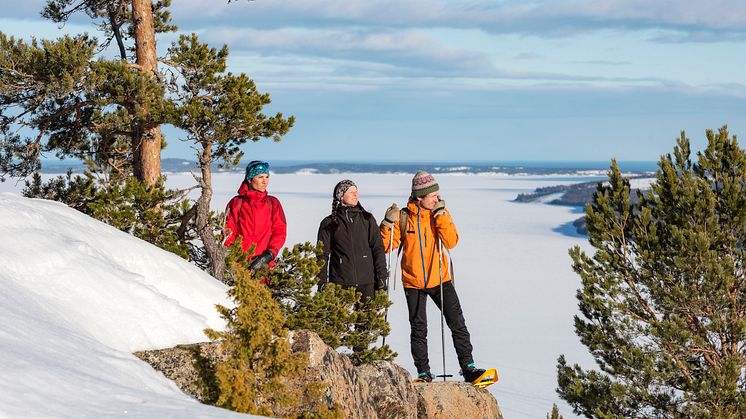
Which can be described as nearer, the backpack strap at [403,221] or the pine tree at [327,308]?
the backpack strap at [403,221]

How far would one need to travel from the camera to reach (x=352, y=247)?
7.53m

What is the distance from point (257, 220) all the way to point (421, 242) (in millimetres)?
1630

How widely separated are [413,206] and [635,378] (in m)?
7.85

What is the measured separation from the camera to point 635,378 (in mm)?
13719

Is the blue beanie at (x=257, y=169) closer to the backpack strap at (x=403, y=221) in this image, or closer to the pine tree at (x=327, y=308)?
the pine tree at (x=327, y=308)

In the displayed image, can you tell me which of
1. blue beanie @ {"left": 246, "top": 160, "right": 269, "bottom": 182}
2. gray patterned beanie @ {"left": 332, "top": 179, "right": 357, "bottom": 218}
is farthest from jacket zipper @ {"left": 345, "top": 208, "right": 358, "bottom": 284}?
blue beanie @ {"left": 246, "top": 160, "right": 269, "bottom": 182}

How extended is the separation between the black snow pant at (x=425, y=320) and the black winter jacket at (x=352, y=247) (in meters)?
0.42

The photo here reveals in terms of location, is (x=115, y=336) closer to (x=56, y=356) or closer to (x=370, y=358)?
(x=56, y=356)

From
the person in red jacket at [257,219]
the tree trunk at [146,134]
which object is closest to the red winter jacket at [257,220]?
the person in red jacket at [257,219]

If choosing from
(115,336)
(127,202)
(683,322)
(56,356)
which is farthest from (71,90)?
(683,322)

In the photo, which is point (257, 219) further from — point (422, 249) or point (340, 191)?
point (422, 249)

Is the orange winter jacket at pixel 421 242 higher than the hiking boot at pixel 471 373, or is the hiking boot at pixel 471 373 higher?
the orange winter jacket at pixel 421 242

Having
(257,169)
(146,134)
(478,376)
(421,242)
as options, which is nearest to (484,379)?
(478,376)

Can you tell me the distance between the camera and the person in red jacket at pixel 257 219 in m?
7.69
